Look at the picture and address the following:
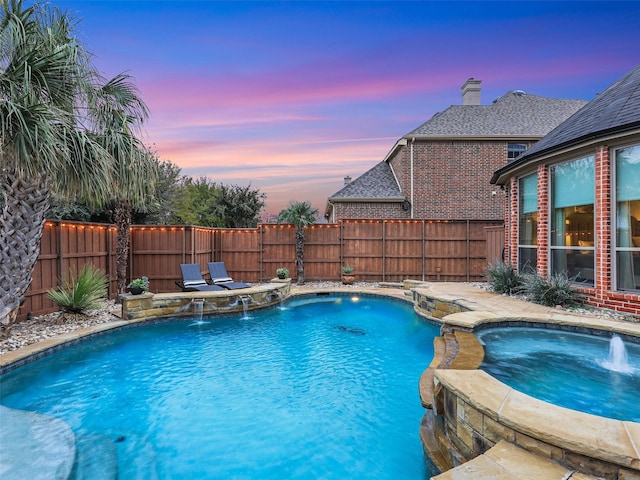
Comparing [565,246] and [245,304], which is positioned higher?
[565,246]

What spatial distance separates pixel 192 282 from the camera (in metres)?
10.4

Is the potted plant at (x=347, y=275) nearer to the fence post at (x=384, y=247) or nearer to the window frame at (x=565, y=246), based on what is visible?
the fence post at (x=384, y=247)

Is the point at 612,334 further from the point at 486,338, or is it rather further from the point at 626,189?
the point at 626,189

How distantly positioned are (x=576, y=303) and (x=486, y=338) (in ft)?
10.6

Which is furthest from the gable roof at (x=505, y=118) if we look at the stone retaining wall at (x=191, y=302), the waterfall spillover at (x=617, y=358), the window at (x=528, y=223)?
the waterfall spillover at (x=617, y=358)

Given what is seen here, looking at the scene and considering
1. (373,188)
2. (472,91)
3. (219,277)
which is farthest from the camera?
(472,91)

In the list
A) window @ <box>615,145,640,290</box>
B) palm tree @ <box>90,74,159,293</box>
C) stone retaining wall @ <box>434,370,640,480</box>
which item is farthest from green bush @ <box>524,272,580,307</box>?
palm tree @ <box>90,74,159,293</box>

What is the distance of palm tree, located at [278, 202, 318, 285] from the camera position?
44.4 ft

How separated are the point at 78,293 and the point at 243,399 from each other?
17.5 ft

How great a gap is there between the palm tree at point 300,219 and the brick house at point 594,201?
7.26m

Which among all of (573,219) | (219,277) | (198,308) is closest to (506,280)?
(573,219)

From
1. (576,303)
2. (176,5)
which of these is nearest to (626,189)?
(576,303)

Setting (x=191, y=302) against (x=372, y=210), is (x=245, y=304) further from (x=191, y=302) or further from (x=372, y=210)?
(x=372, y=210)

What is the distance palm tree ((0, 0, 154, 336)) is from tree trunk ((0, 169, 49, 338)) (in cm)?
1
